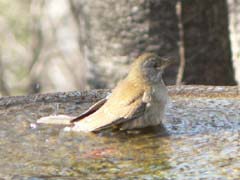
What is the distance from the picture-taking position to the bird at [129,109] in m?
5.73

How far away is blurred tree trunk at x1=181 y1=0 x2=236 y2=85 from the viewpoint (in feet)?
31.6

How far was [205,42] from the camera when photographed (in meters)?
9.73

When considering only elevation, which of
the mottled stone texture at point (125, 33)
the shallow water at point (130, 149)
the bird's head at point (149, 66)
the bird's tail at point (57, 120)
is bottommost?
the shallow water at point (130, 149)

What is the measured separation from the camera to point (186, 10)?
9.57m

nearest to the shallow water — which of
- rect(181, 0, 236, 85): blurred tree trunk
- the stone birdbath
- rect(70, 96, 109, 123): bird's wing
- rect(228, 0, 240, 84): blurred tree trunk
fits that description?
the stone birdbath

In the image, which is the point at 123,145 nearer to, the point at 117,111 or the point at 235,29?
the point at 117,111

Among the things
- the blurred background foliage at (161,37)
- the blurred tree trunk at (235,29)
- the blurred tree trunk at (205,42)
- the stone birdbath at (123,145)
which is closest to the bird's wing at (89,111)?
the stone birdbath at (123,145)

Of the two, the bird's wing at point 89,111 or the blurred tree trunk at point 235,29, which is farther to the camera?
the blurred tree trunk at point 235,29

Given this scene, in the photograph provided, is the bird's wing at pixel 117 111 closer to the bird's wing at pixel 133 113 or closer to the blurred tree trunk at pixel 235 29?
the bird's wing at pixel 133 113

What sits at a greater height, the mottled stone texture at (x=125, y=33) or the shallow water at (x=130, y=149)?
the mottled stone texture at (x=125, y=33)

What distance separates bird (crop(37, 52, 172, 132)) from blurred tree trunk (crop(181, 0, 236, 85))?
3563 mm

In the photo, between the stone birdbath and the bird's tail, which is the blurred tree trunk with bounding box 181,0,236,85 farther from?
the bird's tail

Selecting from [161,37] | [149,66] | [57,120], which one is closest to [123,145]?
[57,120]

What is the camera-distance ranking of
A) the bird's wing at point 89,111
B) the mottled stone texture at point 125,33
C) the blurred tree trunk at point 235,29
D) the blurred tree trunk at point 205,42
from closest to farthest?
the bird's wing at point 89,111, the mottled stone texture at point 125,33, the blurred tree trunk at point 205,42, the blurred tree trunk at point 235,29
